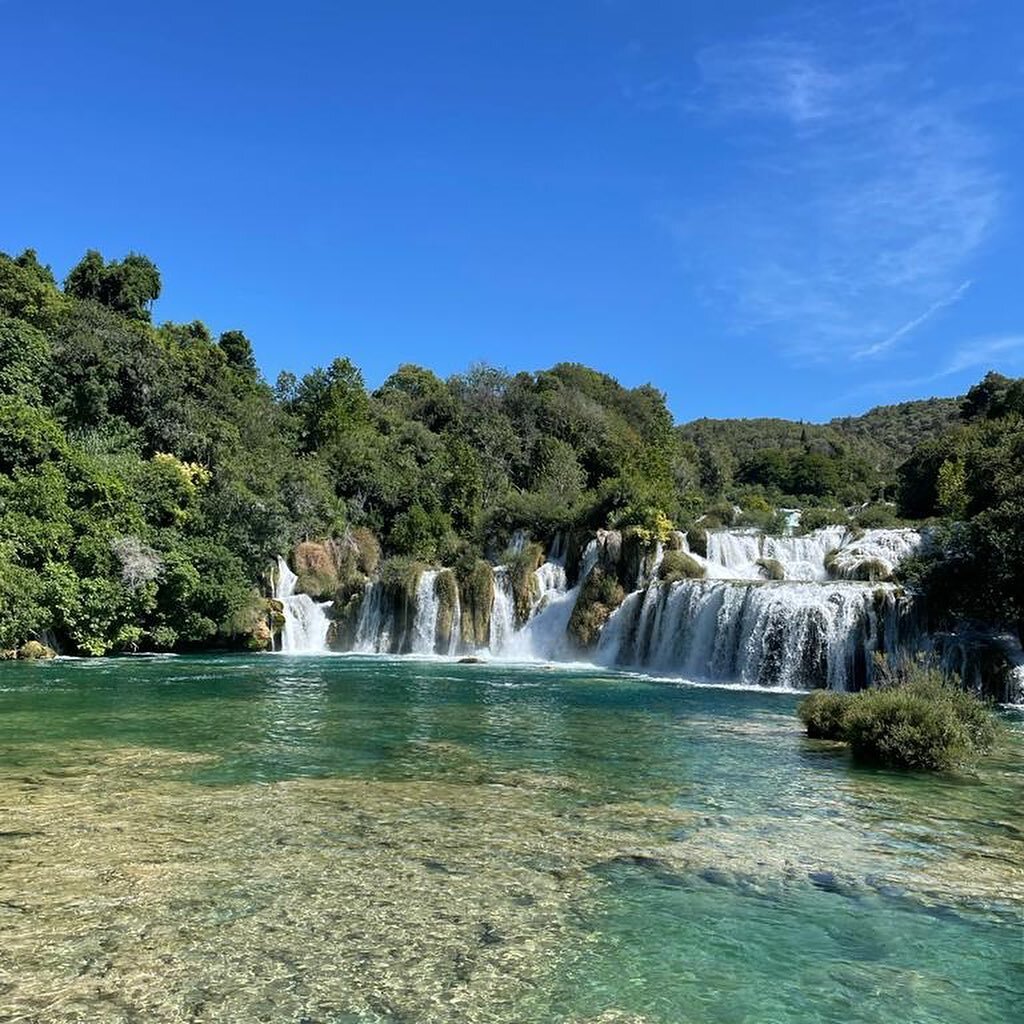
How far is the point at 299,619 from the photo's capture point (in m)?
39.0

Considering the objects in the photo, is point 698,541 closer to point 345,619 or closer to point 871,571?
point 871,571

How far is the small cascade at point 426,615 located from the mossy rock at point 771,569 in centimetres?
1408

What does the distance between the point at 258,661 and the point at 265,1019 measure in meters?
28.2

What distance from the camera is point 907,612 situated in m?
23.4

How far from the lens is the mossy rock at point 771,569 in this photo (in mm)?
35594

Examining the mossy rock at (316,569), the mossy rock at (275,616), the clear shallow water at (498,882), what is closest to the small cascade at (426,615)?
the mossy rock at (316,569)

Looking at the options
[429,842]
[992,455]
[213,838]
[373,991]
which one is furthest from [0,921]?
[992,455]

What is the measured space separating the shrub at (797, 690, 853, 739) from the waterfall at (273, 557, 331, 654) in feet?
86.6

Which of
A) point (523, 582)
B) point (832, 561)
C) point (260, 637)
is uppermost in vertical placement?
point (832, 561)

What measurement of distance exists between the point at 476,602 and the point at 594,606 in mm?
5507

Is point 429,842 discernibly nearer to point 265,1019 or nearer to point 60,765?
point 265,1019

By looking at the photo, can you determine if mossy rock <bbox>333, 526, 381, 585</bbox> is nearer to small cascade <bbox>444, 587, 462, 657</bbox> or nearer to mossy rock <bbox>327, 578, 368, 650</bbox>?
mossy rock <bbox>327, 578, 368, 650</bbox>

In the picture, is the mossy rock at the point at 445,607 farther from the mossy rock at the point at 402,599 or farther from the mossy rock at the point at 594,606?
the mossy rock at the point at 594,606

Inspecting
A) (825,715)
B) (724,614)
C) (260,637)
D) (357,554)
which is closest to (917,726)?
(825,715)
